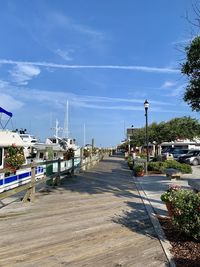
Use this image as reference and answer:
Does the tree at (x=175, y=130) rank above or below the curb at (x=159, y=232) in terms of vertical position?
above

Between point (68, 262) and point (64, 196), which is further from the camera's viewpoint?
point (64, 196)

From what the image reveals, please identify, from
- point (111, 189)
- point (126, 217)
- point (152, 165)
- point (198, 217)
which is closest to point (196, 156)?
point (152, 165)

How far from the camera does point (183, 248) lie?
261 inches

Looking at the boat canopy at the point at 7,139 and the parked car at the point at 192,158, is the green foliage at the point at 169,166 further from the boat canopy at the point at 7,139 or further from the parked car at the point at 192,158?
the parked car at the point at 192,158

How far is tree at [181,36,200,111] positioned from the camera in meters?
9.96

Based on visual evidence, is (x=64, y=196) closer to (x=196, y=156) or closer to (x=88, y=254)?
(x=88, y=254)

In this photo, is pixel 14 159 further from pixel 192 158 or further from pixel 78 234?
pixel 192 158

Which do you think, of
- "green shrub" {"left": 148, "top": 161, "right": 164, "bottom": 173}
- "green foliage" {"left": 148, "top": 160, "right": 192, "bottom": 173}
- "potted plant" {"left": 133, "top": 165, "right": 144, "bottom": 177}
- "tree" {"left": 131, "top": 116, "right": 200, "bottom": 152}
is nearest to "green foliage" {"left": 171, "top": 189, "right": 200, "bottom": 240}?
"potted plant" {"left": 133, "top": 165, "right": 144, "bottom": 177}

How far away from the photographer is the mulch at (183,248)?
5.89 metres

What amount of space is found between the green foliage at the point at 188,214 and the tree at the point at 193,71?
4214 mm

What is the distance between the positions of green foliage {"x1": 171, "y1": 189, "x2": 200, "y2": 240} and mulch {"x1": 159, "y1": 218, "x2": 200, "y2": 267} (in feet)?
0.63

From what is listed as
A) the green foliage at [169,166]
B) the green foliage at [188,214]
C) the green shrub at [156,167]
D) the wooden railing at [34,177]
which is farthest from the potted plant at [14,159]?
the green shrub at [156,167]

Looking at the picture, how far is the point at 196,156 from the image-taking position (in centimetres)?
4044

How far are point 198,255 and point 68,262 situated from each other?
2.03m
